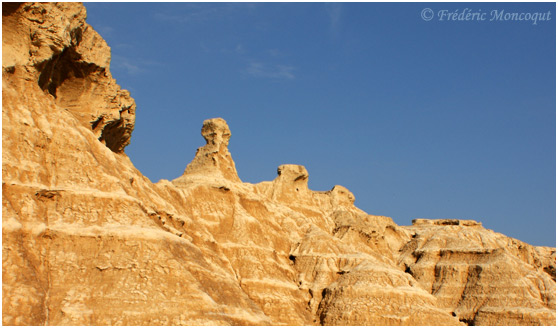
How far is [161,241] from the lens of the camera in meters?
37.1

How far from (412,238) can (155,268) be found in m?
50.8

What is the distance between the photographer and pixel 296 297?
172 feet

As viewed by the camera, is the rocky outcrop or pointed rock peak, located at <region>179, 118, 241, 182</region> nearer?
the rocky outcrop

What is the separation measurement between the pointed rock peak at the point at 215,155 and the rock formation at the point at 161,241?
0.15 m

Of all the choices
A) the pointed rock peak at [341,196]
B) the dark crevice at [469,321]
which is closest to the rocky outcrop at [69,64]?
the pointed rock peak at [341,196]

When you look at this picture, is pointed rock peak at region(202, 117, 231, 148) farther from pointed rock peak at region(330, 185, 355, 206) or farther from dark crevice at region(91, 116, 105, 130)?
pointed rock peak at region(330, 185, 355, 206)

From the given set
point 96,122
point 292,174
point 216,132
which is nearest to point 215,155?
point 216,132

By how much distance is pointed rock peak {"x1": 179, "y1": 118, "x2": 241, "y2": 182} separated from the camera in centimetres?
6094

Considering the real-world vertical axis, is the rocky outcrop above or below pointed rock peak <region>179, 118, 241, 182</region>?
below

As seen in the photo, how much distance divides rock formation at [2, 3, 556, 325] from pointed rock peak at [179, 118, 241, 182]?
0.49 feet

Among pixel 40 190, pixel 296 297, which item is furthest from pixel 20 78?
pixel 296 297

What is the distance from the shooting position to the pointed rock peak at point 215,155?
200 ft

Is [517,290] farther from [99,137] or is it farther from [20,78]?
[20,78]

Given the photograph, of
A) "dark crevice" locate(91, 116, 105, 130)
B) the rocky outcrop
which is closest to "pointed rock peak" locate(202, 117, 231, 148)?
the rocky outcrop
